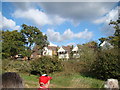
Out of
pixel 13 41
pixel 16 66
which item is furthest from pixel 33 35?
pixel 16 66

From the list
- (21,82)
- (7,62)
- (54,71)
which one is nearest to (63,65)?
(54,71)

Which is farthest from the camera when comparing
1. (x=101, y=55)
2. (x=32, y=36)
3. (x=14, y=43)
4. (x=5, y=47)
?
(x=32, y=36)

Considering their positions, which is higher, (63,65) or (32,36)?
(32,36)

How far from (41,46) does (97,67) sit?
2511 centimetres

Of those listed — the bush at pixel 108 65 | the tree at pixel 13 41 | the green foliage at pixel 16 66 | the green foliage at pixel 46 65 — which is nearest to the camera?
the bush at pixel 108 65

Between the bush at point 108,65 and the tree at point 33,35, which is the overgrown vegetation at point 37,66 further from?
the tree at point 33,35

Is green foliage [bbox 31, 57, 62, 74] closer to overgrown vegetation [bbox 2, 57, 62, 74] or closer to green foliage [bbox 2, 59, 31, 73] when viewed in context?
overgrown vegetation [bbox 2, 57, 62, 74]

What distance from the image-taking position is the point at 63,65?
1347cm

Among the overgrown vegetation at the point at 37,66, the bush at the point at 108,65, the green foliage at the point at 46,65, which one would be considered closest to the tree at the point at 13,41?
the overgrown vegetation at the point at 37,66

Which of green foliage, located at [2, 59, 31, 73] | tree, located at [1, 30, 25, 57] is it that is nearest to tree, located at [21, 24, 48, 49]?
tree, located at [1, 30, 25, 57]

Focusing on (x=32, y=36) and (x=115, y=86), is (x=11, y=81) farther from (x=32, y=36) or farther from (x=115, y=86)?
(x=32, y=36)

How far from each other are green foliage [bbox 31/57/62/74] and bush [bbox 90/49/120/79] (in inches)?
173

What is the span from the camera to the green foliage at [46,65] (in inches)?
487

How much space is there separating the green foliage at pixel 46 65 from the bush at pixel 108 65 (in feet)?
14.4
